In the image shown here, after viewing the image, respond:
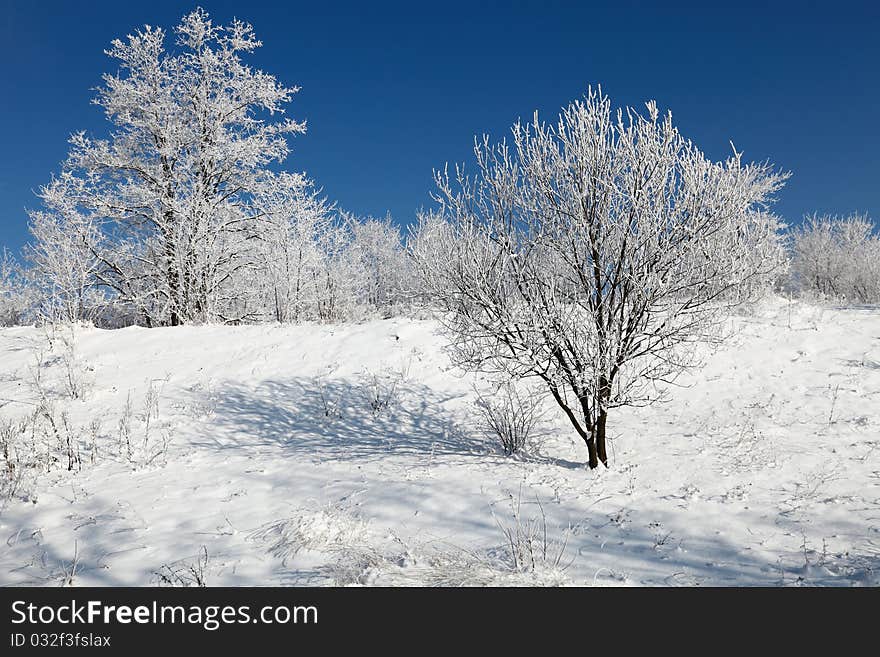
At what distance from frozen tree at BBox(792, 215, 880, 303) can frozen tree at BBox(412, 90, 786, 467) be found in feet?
71.6

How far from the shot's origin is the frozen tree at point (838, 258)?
22672mm

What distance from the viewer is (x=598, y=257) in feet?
19.9

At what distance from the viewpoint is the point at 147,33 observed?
45.9 feet

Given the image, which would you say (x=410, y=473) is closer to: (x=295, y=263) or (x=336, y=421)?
(x=336, y=421)

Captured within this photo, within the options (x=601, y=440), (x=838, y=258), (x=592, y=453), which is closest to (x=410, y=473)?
(x=592, y=453)

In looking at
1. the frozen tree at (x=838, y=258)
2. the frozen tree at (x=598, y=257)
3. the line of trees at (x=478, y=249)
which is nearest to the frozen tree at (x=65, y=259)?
the line of trees at (x=478, y=249)

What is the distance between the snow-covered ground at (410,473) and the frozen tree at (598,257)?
1421mm

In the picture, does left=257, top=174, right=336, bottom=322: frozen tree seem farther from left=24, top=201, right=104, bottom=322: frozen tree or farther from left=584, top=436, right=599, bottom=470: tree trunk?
left=584, top=436, right=599, bottom=470: tree trunk

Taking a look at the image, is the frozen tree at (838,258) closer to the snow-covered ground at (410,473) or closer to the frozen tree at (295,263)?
the snow-covered ground at (410,473)

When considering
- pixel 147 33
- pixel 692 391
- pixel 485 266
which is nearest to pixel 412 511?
pixel 485 266

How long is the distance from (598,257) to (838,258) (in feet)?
91.1
